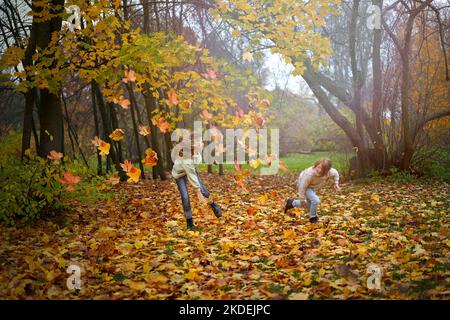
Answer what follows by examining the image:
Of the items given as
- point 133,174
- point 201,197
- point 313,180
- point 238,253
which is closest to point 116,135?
point 133,174

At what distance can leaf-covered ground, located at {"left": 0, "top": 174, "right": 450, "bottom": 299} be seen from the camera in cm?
398

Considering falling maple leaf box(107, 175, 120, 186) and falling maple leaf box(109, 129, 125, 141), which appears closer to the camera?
falling maple leaf box(107, 175, 120, 186)

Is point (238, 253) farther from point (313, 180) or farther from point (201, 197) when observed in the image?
point (313, 180)

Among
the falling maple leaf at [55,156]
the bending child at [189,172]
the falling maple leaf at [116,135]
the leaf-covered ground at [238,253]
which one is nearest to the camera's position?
the leaf-covered ground at [238,253]

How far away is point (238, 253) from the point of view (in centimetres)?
545

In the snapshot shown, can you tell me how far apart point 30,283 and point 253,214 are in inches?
192

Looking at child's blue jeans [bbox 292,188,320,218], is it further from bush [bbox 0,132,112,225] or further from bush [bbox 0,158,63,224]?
bush [bbox 0,158,63,224]

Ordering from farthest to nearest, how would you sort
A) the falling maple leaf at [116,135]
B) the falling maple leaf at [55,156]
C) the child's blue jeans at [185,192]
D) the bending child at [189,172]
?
the falling maple leaf at [116,135]
the child's blue jeans at [185,192]
the bending child at [189,172]
the falling maple leaf at [55,156]

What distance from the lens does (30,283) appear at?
418 cm

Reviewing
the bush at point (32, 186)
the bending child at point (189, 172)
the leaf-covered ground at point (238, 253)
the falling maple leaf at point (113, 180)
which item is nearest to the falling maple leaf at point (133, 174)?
the falling maple leaf at point (113, 180)

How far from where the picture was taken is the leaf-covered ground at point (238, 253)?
398 centimetres

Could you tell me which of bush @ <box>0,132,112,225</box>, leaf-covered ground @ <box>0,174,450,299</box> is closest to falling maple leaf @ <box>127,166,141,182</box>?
bush @ <box>0,132,112,225</box>

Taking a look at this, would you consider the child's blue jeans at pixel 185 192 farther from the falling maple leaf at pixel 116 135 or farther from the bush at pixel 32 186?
the bush at pixel 32 186
